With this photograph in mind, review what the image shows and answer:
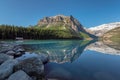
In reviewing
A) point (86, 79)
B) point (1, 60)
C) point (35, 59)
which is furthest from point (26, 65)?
point (86, 79)

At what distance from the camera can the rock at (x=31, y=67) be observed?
10.5 metres

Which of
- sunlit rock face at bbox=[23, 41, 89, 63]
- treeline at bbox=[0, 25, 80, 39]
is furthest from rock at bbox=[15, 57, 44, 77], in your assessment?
treeline at bbox=[0, 25, 80, 39]

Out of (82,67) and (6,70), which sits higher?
(6,70)

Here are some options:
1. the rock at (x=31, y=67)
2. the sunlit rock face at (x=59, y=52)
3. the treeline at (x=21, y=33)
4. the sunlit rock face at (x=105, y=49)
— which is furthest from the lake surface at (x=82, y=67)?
the treeline at (x=21, y=33)

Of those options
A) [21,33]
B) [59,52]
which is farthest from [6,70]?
[21,33]

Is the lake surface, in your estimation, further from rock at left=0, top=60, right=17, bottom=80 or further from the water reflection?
rock at left=0, top=60, right=17, bottom=80

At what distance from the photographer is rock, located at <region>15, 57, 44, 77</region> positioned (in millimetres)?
10462

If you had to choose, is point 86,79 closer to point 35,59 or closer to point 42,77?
point 42,77

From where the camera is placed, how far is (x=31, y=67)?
1065 centimetres

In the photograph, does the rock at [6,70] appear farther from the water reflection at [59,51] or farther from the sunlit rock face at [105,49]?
the sunlit rock face at [105,49]

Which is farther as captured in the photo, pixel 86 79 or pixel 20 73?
pixel 86 79

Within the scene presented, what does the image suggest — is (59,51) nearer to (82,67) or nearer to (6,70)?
(82,67)

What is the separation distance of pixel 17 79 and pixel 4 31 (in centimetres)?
7620

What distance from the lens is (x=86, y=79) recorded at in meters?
10.7
